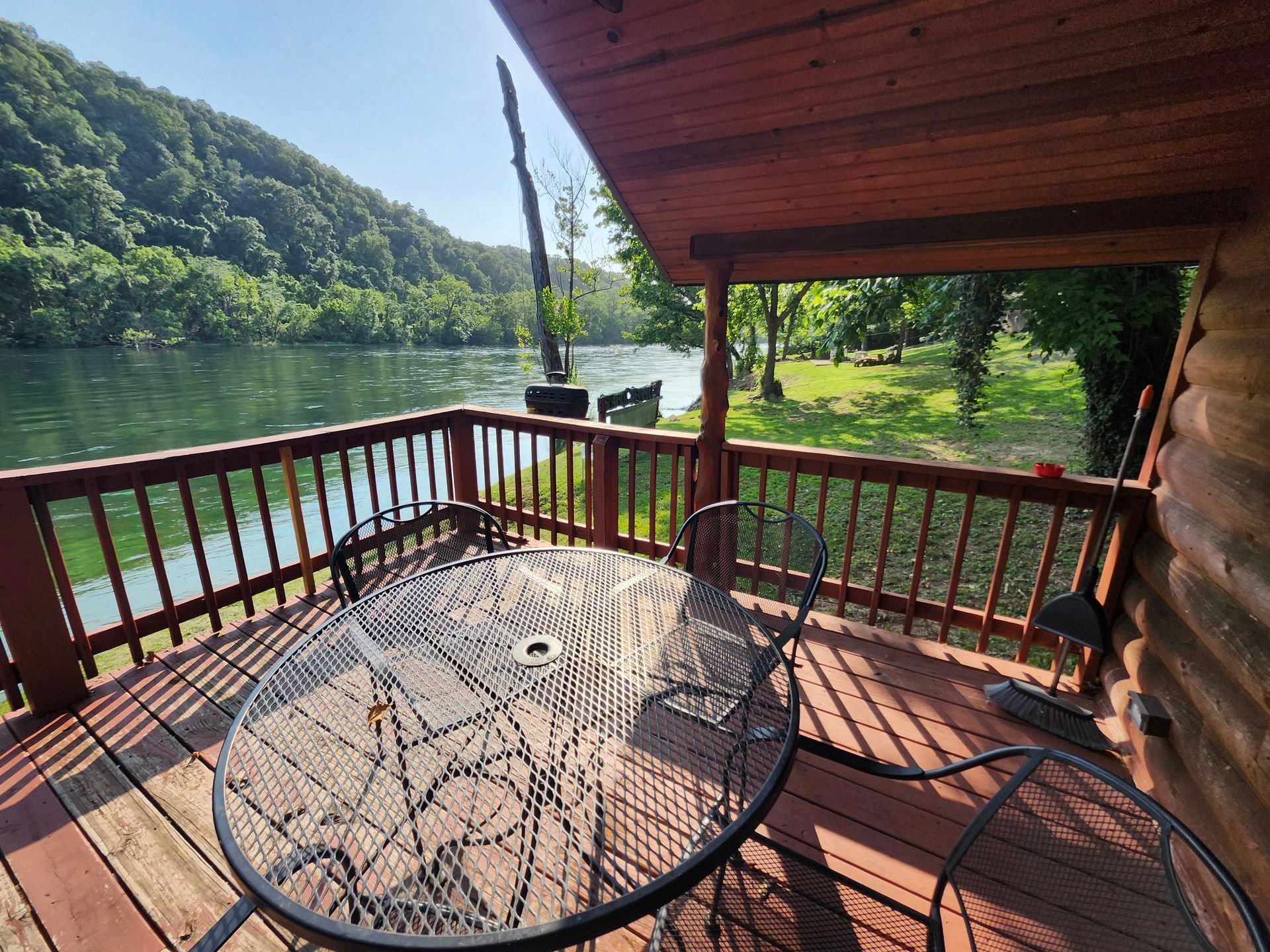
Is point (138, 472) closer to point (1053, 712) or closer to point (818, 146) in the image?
point (818, 146)

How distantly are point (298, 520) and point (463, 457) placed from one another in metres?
1.13

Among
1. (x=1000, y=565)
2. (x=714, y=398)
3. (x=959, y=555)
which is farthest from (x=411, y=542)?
(x=1000, y=565)

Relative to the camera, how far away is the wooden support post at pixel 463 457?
355 cm

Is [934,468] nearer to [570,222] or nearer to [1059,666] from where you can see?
[1059,666]

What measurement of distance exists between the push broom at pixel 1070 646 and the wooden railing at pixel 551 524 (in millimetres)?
110

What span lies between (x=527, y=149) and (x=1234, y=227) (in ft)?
29.7

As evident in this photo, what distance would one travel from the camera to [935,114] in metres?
1.83

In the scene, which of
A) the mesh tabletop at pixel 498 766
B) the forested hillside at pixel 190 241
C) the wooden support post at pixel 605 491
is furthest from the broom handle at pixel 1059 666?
the forested hillside at pixel 190 241

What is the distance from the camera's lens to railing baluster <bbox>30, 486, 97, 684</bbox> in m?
1.87

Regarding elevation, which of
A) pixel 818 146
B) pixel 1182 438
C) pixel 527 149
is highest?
pixel 527 149

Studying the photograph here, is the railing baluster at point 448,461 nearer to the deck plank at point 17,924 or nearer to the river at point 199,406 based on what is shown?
the deck plank at point 17,924

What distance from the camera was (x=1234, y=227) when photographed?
5.85 feet

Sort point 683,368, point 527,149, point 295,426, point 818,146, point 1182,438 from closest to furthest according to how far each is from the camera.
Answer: point 1182,438 < point 818,146 < point 527,149 < point 295,426 < point 683,368

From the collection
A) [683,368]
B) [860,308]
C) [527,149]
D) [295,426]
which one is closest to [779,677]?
[860,308]
